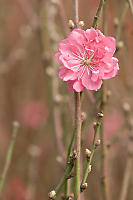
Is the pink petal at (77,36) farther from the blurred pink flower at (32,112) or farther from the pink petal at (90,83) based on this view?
the blurred pink flower at (32,112)

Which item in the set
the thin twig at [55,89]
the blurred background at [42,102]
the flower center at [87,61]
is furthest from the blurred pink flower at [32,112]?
the flower center at [87,61]

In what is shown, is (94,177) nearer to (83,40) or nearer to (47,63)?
(47,63)

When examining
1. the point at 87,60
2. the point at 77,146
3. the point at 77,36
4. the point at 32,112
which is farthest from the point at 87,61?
the point at 32,112

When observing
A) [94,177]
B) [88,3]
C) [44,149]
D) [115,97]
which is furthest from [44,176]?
[88,3]

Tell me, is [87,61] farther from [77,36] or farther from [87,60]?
[77,36]

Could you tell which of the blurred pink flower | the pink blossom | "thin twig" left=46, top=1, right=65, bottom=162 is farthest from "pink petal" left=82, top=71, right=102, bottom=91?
the blurred pink flower

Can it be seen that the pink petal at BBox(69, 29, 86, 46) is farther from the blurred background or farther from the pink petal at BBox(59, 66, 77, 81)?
the blurred background
